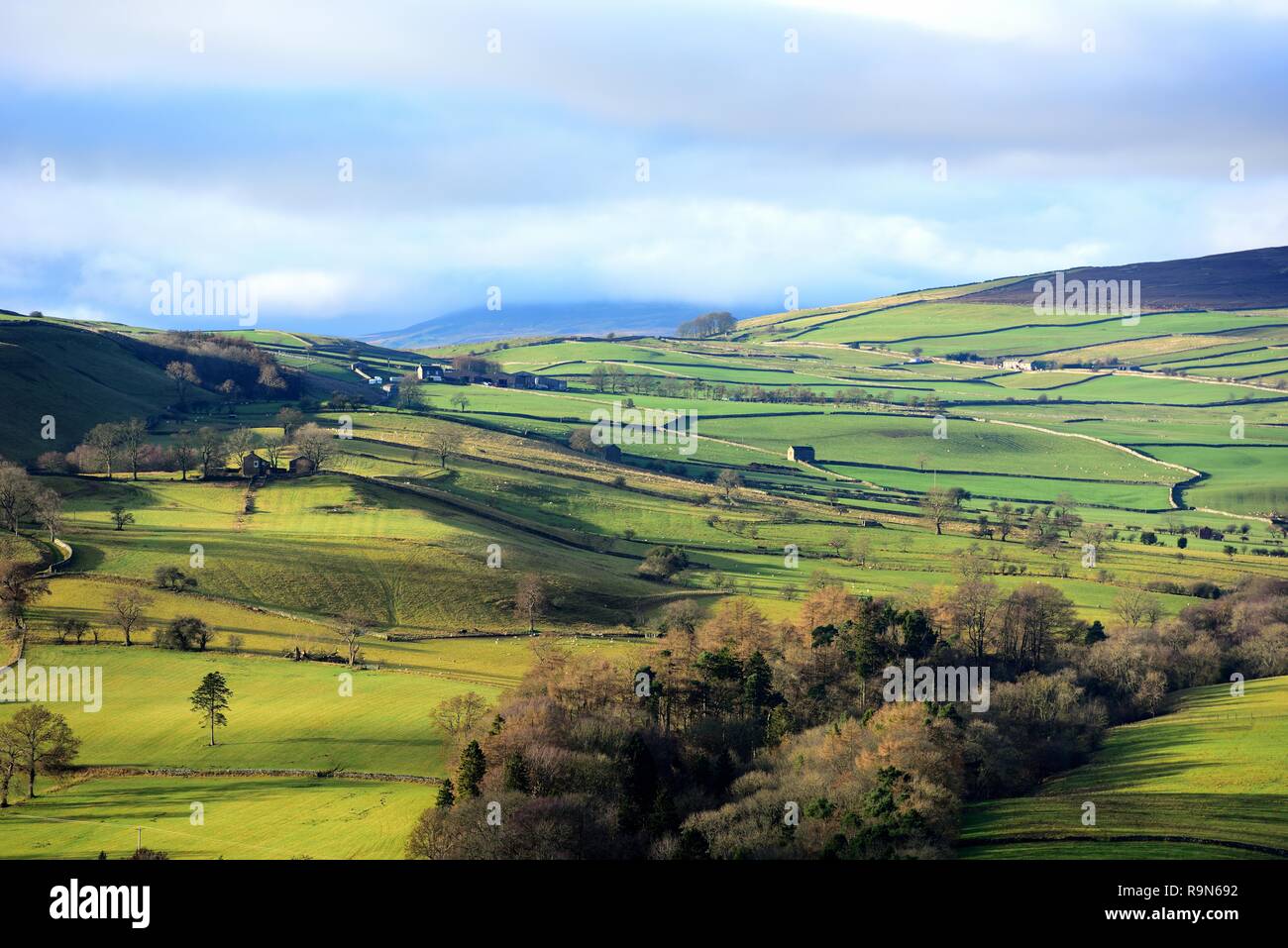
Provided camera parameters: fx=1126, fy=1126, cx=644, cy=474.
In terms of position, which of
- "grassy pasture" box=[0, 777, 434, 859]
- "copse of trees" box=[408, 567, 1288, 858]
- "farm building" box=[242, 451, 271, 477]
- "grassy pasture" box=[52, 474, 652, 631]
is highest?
"farm building" box=[242, 451, 271, 477]

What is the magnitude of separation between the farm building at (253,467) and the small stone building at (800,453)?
77680mm

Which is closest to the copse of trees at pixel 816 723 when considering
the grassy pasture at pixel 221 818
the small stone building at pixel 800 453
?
the grassy pasture at pixel 221 818

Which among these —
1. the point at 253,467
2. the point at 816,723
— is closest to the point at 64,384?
the point at 253,467

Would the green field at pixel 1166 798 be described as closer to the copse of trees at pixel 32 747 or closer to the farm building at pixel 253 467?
the copse of trees at pixel 32 747

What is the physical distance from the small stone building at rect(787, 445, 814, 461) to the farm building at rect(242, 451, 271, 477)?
7768 centimetres

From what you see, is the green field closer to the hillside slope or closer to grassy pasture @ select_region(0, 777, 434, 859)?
grassy pasture @ select_region(0, 777, 434, 859)

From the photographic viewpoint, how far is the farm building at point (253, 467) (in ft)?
398

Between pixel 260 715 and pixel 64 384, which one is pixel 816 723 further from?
pixel 64 384

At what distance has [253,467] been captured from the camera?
399 feet

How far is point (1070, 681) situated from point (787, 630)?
18.2 meters

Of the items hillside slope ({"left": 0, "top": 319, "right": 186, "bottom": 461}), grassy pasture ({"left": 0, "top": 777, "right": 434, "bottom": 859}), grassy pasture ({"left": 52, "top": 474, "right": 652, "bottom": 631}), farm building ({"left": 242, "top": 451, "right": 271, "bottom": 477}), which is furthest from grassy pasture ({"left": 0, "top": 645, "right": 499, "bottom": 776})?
hillside slope ({"left": 0, "top": 319, "right": 186, "bottom": 461})

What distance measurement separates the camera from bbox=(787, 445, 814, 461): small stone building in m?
168

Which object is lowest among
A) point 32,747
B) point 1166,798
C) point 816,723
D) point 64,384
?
point 816,723

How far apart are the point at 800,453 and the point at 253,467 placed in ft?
266
